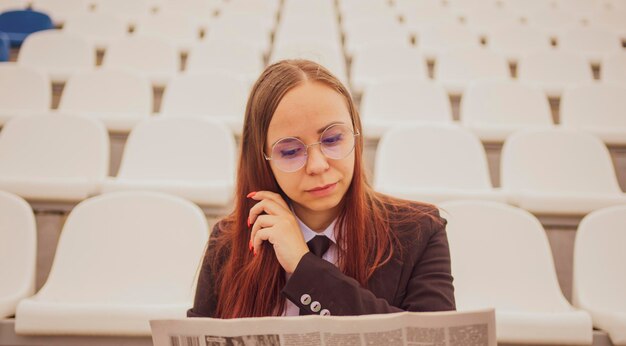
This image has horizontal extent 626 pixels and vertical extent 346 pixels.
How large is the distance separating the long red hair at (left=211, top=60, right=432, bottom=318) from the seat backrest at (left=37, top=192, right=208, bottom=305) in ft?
1.08

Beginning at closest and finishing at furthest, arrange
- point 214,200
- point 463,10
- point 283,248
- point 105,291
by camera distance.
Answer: point 283,248
point 105,291
point 214,200
point 463,10

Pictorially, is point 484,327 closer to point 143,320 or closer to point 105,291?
point 143,320

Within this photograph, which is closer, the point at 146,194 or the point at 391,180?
the point at 146,194

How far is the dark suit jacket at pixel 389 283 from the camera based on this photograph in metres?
0.55

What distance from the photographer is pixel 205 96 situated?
182 cm

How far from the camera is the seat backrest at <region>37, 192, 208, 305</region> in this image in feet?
3.12

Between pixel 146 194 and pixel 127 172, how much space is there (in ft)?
1.16

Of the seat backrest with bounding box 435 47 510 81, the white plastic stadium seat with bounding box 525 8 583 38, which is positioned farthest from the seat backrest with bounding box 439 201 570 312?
the white plastic stadium seat with bounding box 525 8 583 38

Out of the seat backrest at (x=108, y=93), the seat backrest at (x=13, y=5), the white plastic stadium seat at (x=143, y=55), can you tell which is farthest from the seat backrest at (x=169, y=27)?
the seat backrest at (x=108, y=93)

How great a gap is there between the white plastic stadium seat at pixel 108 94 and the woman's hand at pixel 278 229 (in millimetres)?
1286

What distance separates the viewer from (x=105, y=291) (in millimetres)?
953

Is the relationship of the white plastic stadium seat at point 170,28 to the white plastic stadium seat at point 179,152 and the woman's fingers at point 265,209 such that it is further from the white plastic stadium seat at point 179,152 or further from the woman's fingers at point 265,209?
the woman's fingers at point 265,209

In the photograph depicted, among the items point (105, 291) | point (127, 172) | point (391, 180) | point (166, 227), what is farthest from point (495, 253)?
point (127, 172)

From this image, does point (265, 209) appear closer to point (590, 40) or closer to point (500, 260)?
point (500, 260)
